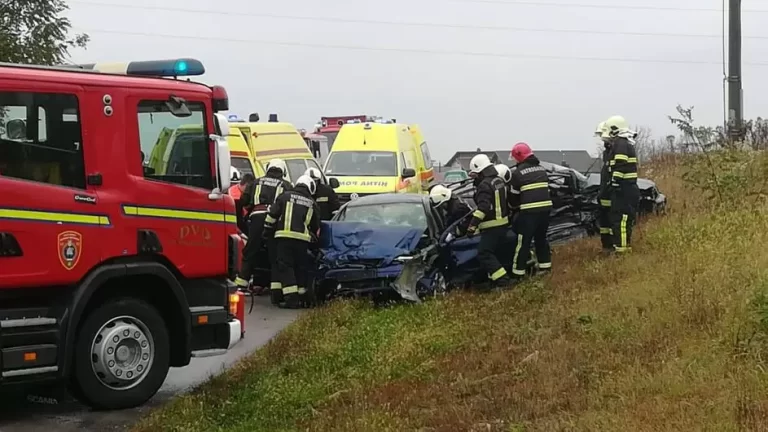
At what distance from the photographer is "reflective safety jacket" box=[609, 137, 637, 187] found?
11.7m

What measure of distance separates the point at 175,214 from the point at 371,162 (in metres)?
11.5

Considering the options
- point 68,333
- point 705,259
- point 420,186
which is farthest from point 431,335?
point 420,186

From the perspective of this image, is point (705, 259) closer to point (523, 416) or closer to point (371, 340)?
point (371, 340)

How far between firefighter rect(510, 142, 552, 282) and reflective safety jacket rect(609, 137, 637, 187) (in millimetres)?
935

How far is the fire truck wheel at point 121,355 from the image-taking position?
6488 mm

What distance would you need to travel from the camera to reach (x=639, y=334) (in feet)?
22.5

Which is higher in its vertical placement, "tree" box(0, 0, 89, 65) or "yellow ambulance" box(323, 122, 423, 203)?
"tree" box(0, 0, 89, 65)

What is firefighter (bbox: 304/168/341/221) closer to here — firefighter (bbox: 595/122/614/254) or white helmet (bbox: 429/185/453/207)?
white helmet (bbox: 429/185/453/207)

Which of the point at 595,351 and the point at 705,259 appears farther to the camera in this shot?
the point at 705,259

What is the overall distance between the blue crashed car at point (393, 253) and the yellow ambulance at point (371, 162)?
211 inches

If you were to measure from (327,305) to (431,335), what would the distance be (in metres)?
2.55

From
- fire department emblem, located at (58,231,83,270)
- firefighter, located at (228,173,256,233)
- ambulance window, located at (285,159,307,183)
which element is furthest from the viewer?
ambulance window, located at (285,159,307,183)

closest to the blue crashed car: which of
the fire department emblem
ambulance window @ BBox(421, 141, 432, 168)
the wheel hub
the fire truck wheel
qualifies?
the fire truck wheel

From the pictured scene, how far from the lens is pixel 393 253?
1066cm
